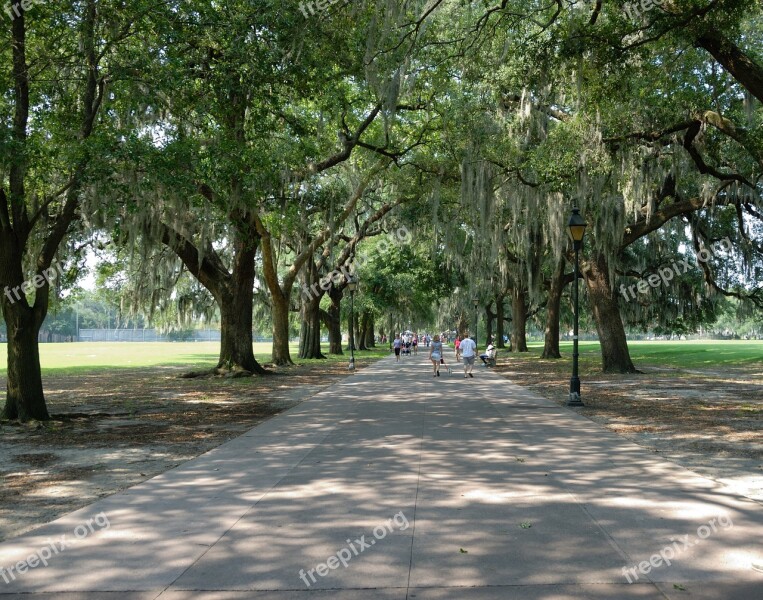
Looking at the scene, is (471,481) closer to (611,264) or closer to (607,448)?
(607,448)

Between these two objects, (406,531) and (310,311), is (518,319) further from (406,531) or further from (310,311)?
(406,531)

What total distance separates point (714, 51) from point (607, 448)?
23.4ft

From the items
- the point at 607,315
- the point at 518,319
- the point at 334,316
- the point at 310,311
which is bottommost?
the point at 607,315

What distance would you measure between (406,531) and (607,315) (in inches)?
772

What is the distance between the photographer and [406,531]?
529 centimetres

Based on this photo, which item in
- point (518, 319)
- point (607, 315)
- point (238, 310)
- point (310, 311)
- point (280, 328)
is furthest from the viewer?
point (518, 319)

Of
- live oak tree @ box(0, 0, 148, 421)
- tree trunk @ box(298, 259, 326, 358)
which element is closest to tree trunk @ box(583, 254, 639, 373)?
tree trunk @ box(298, 259, 326, 358)

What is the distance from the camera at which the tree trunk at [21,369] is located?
38.4ft

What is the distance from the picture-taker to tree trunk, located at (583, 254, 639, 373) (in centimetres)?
2334

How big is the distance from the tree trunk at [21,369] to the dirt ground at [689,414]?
10.1m

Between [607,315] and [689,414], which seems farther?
[607,315]

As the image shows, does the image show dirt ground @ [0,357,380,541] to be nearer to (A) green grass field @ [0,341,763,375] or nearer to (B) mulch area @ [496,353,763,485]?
(B) mulch area @ [496,353,763,485]

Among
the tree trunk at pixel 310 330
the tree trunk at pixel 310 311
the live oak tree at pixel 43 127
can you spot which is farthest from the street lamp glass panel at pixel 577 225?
the tree trunk at pixel 310 330

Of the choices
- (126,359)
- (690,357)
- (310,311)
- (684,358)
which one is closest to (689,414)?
(310,311)
